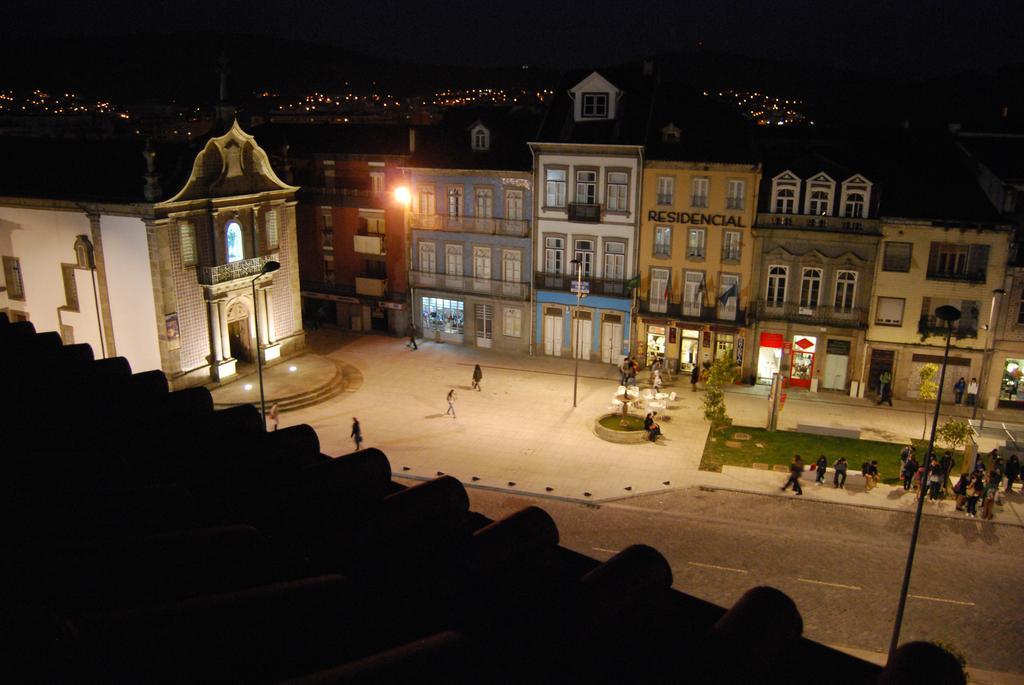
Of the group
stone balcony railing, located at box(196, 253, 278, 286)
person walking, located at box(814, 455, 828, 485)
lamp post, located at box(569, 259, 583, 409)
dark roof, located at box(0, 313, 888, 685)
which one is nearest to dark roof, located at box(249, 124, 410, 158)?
stone balcony railing, located at box(196, 253, 278, 286)

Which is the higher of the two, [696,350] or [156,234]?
[156,234]

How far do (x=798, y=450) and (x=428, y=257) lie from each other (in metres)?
24.8

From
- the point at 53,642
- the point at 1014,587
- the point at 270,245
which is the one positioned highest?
the point at 53,642

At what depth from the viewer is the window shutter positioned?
37094mm

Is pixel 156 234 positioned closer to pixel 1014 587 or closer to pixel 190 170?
pixel 190 170

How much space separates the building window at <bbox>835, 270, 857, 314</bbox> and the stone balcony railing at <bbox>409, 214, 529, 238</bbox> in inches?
658

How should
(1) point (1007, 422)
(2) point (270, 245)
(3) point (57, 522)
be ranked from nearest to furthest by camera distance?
(3) point (57, 522) < (1) point (1007, 422) < (2) point (270, 245)

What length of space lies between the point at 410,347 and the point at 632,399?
16295 millimetres

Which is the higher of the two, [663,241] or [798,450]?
[663,241]

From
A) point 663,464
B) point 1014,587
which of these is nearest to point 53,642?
point 1014,587

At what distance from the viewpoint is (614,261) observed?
4419 cm

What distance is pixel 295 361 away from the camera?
1773 inches

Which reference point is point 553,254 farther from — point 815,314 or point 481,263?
point 815,314

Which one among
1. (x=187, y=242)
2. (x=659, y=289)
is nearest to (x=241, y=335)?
(x=187, y=242)
